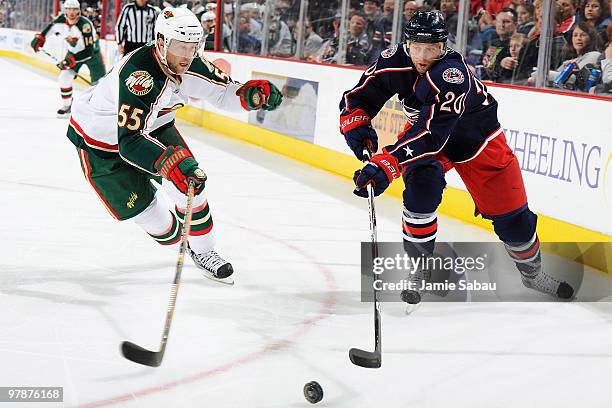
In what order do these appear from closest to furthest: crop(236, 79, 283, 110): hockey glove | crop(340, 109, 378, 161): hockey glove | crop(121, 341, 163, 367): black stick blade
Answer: crop(121, 341, 163, 367): black stick blade < crop(340, 109, 378, 161): hockey glove < crop(236, 79, 283, 110): hockey glove

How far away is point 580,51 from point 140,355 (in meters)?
3.07

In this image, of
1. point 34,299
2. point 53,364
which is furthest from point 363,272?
point 53,364

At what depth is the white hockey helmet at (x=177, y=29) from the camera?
299 centimetres

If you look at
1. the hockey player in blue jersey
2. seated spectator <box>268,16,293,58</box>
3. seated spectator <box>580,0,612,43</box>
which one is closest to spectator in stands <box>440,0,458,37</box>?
seated spectator <box>580,0,612,43</box>

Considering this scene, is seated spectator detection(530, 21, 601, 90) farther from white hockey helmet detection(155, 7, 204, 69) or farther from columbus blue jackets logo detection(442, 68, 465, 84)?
white hockey helmet detection(155, 7, 204, 69)

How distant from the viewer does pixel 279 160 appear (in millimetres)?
7227

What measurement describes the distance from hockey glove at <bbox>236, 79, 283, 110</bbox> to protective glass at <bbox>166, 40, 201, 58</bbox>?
0.37 meters

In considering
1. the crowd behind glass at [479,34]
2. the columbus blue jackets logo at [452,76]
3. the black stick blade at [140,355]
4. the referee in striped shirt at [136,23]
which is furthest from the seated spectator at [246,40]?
the black stick blade at [140,355]

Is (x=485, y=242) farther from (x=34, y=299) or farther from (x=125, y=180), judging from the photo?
(x=34, y=299)

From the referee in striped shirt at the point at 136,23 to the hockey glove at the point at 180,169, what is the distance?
6.47 meters

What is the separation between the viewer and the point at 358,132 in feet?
10.4

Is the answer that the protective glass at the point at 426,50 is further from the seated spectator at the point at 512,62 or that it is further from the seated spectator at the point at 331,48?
the seated spectator at the point at 331,48

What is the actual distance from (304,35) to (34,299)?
194 inches

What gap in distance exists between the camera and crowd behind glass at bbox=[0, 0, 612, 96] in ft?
14.7
